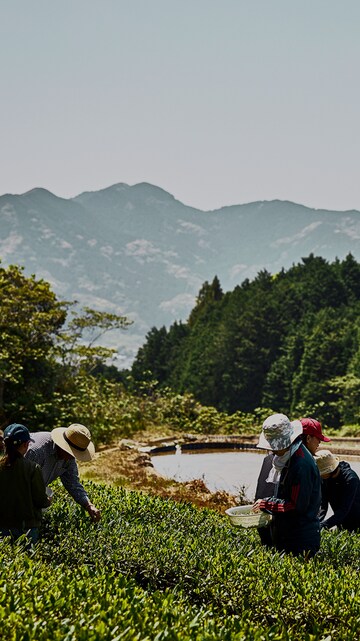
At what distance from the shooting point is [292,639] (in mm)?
3764

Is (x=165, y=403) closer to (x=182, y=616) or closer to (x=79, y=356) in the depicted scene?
(x=79, y=356)

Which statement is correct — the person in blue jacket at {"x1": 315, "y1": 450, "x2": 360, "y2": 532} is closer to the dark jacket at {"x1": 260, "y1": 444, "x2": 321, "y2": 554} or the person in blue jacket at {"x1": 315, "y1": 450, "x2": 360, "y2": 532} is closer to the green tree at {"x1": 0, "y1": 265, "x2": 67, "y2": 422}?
the dark jacket at {"x1": 260, "y1": 444, "x2": 321, "y2": 554}

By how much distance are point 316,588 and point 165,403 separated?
720 inches

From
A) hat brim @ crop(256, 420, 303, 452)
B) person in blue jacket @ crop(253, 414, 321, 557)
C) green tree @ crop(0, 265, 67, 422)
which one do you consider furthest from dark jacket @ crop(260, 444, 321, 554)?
green tree @ crop(0, 265, 67, 422)

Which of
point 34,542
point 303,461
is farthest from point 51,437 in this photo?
point 303,461

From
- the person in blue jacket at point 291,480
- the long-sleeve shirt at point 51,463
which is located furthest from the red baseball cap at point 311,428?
the long-sleeve shirt at point 51,463

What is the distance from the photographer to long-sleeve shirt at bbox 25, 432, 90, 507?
5.35 metres

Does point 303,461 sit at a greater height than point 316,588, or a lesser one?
greater

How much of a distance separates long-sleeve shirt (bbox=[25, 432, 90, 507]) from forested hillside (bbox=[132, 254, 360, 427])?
957 inches

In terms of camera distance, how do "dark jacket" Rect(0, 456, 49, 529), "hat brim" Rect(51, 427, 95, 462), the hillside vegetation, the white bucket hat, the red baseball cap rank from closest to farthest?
the white bucket hat → "dark jacket" Rect(0, 456, 49, 529) → the red baseball cap → "hat brim" Rect(51, 427, 95, 462) → the hillside vegetation

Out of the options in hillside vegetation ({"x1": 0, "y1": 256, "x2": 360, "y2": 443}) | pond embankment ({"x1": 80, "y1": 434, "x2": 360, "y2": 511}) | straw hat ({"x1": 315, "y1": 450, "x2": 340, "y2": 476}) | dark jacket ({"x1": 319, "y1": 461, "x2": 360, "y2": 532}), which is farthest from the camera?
hillside vegetation ({"x1": 0, "y1": 256, "x2": 360, "y2": 443})

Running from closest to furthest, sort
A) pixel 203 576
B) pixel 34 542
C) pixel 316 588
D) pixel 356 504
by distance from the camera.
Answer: pixel 316 588 → pixel 203 576 → pixel 34 542 → pixel 356 504

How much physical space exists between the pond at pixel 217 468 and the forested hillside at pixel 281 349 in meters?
12.3

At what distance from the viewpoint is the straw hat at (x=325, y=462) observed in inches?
219
